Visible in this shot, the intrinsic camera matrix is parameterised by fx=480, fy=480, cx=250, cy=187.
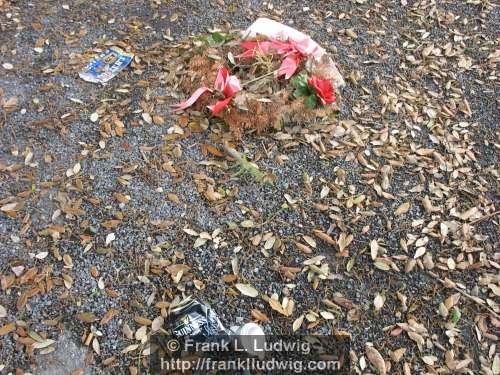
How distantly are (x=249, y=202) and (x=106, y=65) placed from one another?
141 cm

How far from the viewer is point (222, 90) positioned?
277 centimetres

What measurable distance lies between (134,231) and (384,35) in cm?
231

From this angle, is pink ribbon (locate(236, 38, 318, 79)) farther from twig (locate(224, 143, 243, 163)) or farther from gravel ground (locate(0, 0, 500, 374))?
twig (locate(224, 143, 243, 163))

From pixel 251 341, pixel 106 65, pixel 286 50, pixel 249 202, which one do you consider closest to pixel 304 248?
pixel 249 202

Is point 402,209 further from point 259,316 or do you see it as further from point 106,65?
point 106,65

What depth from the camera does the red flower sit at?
9.03 ft

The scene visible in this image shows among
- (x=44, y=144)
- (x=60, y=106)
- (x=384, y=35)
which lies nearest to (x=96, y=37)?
(x=60, y=106)

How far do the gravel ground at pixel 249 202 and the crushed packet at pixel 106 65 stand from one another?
67 mm

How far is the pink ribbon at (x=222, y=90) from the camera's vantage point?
2721mm

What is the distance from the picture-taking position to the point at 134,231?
2.35m

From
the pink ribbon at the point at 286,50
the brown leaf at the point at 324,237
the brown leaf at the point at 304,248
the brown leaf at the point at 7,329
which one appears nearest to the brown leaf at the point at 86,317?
the brown leaf at the point at 7,329

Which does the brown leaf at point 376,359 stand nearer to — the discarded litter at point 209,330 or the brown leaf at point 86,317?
the discarded litter at point 209,330

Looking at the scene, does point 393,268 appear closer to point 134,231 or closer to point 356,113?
point 356,113

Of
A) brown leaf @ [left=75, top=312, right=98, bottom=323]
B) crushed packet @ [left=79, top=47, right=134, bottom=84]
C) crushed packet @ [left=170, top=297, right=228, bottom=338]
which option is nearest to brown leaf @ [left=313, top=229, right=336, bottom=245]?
crushed packet @ [left=170, top=297, right=228, bottom=338]
